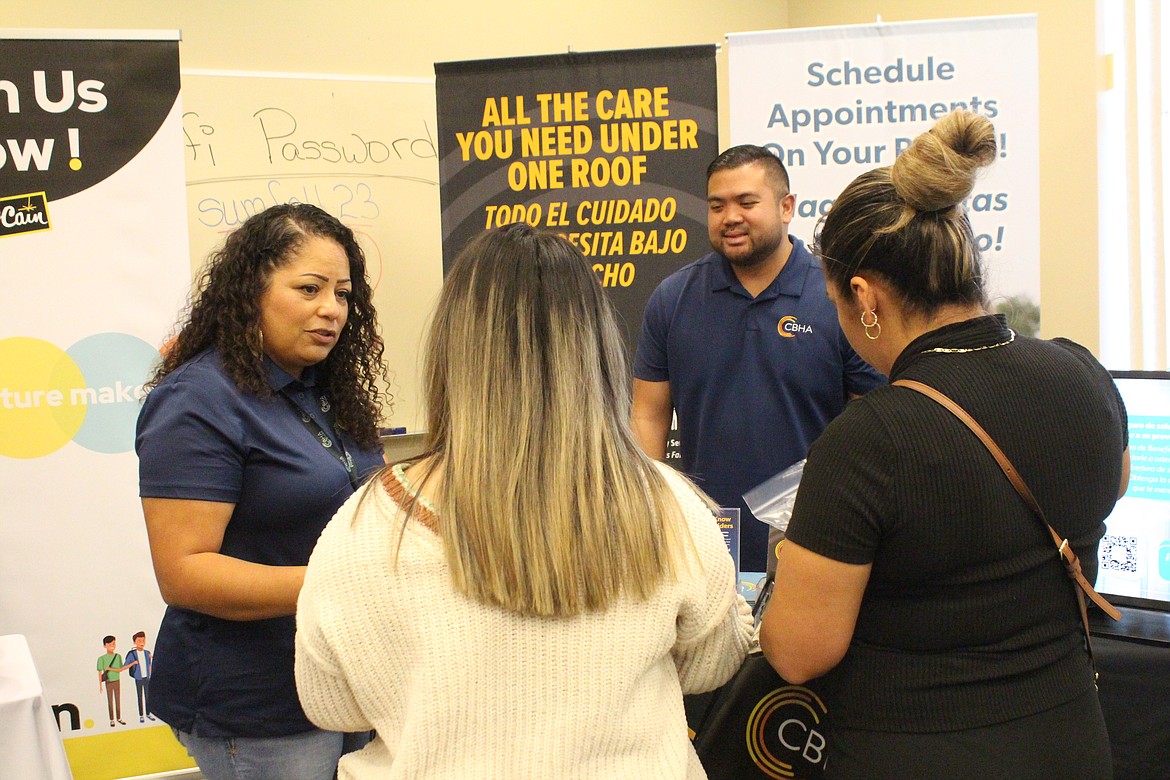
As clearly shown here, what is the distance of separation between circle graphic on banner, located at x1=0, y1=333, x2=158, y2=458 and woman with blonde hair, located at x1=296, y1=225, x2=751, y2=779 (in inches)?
83.6

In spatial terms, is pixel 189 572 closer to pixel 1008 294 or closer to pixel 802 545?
pixel 802 545

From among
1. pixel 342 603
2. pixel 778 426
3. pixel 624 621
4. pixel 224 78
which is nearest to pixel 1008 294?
pixel 778 426

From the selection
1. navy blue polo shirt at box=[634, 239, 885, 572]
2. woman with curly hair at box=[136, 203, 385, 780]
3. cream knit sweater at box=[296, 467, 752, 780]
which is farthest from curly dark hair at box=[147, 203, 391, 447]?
navy blue polo shirt at box=[634, 239, 885, 572]

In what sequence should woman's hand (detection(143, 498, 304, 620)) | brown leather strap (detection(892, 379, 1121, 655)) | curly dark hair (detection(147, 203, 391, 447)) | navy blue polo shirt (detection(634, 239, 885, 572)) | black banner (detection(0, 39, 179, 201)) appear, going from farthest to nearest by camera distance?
black banner (detection(0, 39, 179, 201)) → navy blue polo shirt (detection(634, 239, 885, 572)) → curly dark hair (detection(147, 203, 391, 447)) → woman's hand (detection(143, 498, 304, 620)) → brown leather strap (detection(892, 379, 1121, 655))

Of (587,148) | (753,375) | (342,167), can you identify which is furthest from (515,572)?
(342,167)

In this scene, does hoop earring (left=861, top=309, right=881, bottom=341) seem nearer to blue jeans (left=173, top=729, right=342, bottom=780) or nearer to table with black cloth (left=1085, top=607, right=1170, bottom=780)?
table with black cloth (left=1085, top=607, right=1170, bottom=780)

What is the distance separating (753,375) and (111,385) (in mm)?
1937

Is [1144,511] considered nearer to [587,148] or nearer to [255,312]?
[255,312]

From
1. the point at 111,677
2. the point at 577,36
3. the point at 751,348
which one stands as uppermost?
the point at 577,36

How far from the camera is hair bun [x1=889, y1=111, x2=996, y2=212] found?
1146 millimetres

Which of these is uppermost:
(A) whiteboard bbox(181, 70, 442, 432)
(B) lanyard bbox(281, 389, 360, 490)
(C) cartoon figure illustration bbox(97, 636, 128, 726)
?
(A) whiteboard bbox(181, 70, 442, 432)

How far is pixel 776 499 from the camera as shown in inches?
64.6

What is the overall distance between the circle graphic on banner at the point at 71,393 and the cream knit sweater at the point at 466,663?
6.94 feet

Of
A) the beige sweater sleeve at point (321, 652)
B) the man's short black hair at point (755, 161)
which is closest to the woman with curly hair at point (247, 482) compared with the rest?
the beige sweater sleeve at point (321, 652)
